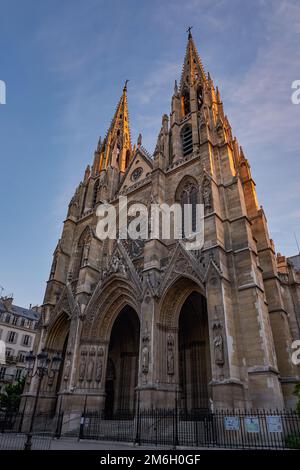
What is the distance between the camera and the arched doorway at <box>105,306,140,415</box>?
17.4 metres

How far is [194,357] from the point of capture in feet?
52.7

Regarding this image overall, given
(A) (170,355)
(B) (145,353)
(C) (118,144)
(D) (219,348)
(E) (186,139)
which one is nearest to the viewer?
(D) (219,348)

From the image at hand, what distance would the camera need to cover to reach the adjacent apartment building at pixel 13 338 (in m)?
30.3

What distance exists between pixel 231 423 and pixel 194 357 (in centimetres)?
681

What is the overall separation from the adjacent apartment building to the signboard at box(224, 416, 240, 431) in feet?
79.9

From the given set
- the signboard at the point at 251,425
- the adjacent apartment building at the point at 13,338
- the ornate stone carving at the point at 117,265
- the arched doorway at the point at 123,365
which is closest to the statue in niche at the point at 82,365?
the arched doorway at the point at 123,365

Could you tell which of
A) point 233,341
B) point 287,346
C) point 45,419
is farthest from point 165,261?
point 45,419

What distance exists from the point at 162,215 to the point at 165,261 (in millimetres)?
3284

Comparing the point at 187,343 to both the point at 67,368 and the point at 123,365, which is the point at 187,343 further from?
the point at 67,368

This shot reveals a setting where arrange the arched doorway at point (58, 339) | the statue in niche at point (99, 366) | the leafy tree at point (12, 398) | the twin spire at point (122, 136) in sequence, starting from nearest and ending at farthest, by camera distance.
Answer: the statue in niche at point (99, 366), the arched doorway at point (58, 339), the leafy tree at point (12, 398), the twin spire at point (122, 136)

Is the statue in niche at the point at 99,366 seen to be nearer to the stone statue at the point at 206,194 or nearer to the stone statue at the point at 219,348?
the stone statue at the point at 219,348

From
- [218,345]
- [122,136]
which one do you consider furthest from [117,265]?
→ [122,136]

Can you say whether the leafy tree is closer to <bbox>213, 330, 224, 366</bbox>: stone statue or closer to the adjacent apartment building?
the adjacent apartment building

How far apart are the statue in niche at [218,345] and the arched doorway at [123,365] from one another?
7.68m
